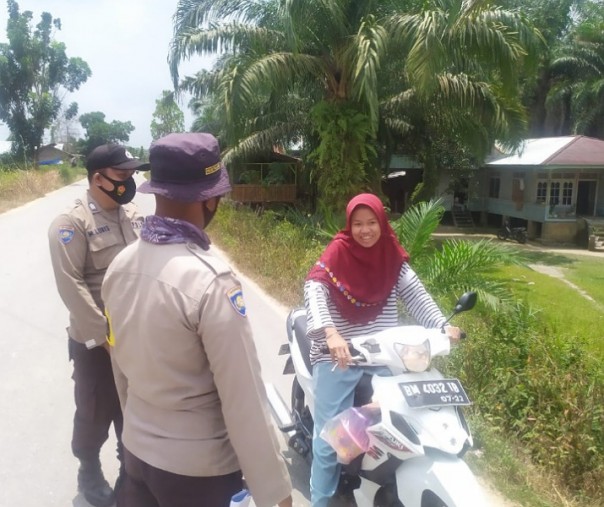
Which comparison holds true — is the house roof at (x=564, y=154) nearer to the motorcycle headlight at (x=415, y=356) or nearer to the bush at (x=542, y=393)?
the bush at (x=542, y=393)

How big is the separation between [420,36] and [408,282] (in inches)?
270

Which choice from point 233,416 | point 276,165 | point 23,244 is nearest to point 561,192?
point 276,165

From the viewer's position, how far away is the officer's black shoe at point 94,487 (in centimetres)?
311

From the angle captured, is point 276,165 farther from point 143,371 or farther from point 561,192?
point 143,371

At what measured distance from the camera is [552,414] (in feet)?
12.7

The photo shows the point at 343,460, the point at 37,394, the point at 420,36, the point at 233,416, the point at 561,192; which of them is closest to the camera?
the point at 233,416

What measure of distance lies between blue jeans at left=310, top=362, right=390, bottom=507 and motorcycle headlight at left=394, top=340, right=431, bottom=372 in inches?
8.2

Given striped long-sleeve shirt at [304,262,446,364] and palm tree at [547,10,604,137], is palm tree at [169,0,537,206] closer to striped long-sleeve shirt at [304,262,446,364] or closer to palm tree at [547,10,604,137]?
striped long-sleeve shirt at [304,262,446,364]

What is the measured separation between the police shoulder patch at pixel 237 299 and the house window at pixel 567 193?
22.9 m

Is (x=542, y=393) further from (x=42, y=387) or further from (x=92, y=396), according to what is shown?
(x=42, y=387)

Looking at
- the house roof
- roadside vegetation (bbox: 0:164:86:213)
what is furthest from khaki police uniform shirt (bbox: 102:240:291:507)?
the house roof

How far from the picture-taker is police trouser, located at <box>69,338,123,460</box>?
9.63 ft

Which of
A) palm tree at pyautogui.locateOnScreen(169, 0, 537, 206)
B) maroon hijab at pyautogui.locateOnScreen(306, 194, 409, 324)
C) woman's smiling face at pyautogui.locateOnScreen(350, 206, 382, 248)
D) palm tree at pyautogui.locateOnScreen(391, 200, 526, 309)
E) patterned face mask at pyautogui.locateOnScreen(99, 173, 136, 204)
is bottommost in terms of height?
palm tree at pyautogui.locateOnScreen(391, 200, 526, 309)

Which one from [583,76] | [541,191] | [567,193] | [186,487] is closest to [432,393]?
[186,487]
